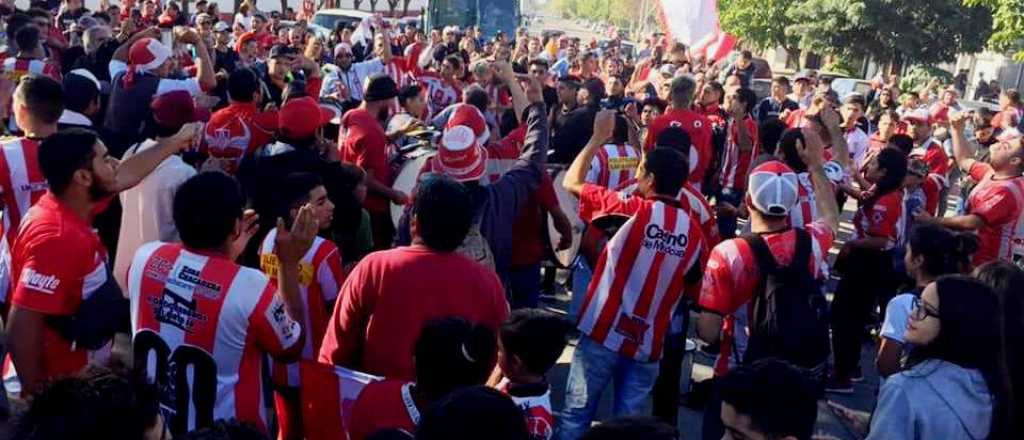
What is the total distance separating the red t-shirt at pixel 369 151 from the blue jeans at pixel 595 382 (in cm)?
204

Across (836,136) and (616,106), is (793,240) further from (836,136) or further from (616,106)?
(616,106)

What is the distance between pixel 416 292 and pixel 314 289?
2.02ft

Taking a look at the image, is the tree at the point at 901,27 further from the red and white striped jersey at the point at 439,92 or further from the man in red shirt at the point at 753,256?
the man in red shirt at the point at 753,256

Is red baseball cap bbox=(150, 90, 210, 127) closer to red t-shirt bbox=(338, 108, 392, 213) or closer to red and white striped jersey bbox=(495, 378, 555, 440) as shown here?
red t-shirt bbox=(338, 108, 392, 213)

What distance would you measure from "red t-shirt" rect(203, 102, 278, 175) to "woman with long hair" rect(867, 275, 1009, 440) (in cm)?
398

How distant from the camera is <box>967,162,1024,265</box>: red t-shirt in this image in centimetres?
622

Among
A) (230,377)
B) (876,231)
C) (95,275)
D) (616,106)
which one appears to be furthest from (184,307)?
(616,106)

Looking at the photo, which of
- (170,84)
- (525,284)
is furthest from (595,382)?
(170,84)

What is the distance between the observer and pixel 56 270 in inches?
129

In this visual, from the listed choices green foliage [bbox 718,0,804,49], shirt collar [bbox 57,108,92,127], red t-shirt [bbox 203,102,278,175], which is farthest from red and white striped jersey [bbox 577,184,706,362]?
green foliage [bbox 718,0,804,49]

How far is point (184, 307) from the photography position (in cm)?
311

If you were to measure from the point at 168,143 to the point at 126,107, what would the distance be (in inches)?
114

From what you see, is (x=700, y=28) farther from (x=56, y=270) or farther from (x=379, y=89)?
(x=56, y=270)

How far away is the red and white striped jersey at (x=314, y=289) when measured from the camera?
3.80 meters
